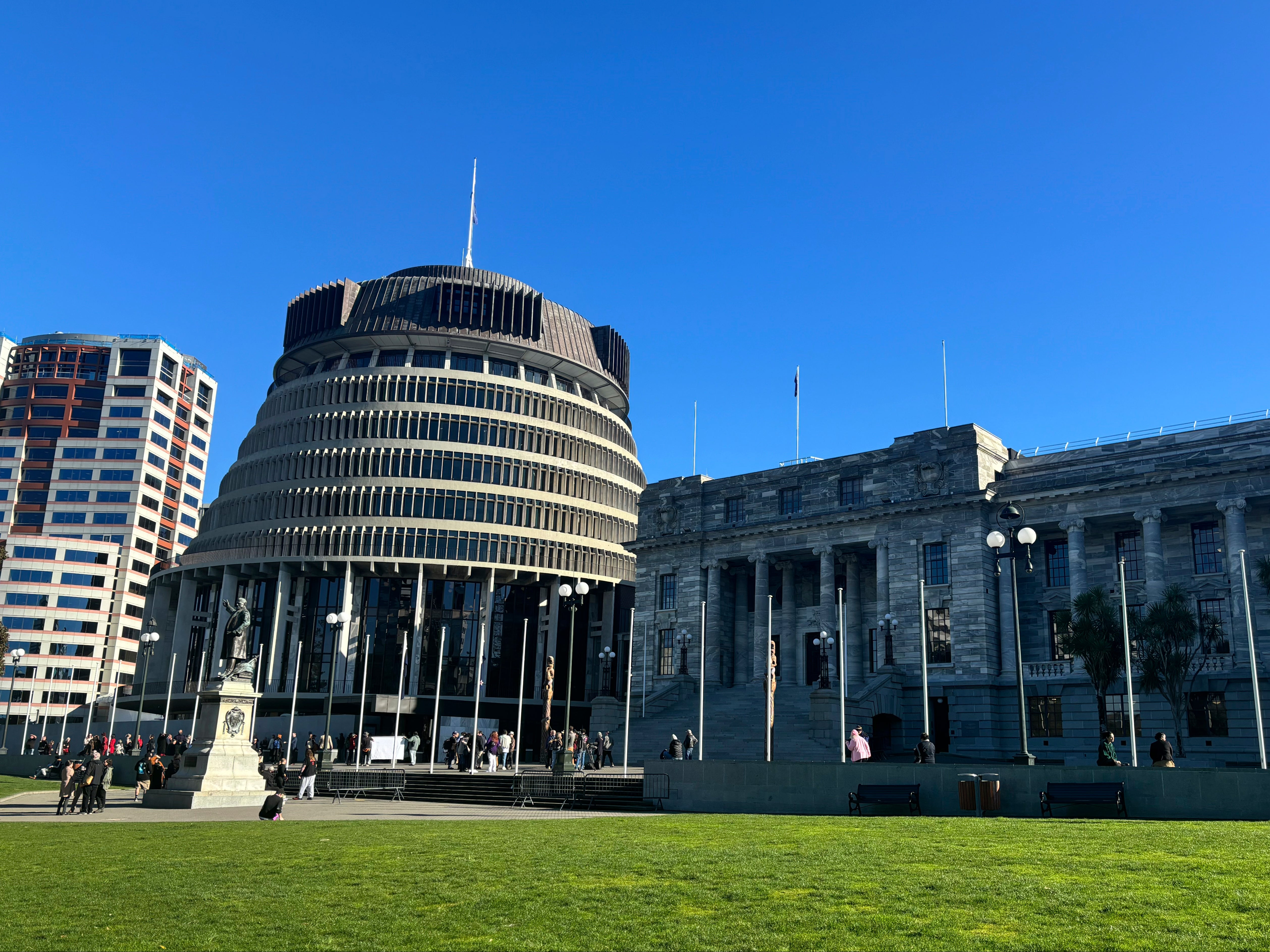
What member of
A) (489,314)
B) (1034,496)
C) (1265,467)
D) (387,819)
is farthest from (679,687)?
(489,314)

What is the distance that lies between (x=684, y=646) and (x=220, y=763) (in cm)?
4042

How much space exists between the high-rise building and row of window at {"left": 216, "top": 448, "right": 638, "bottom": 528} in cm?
4250

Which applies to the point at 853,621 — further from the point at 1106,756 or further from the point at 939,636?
the point at 1106,756

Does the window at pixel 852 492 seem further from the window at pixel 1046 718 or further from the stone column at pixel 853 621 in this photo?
the window at pixel 1046 718

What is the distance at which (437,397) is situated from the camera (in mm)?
99000

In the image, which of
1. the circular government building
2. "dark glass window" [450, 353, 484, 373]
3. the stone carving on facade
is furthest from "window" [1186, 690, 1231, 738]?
"dark glass window" [450, 353, 484, 373]

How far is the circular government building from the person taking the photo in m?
94.1

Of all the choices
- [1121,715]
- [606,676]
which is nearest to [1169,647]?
[1121,715]

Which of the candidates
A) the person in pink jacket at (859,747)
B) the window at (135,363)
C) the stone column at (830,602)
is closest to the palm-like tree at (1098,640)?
the stone column at (830,602)

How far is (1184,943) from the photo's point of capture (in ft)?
37.0

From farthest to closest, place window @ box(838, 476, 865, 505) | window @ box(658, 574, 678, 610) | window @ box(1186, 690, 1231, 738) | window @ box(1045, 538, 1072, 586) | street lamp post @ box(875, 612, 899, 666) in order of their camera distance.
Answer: window @ box(658, 574, 678, 610), window @ box(838, 476, 865, 505), street lamp post @ box(875, 612, 899, 666), window @ box(1045, 538, 1072, 586), window @ box(1186, 690, 1231, 738)

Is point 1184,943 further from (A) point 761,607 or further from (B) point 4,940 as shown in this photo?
(A) point 761,607

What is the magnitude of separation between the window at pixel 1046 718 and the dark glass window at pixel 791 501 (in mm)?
20358

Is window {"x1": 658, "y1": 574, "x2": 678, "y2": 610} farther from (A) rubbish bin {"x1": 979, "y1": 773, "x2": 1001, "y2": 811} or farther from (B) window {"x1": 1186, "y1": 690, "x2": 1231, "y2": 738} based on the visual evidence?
(A) rubbish bin {"x1": 979, "y1": 773, "x2": 1001, "y2": 811}
